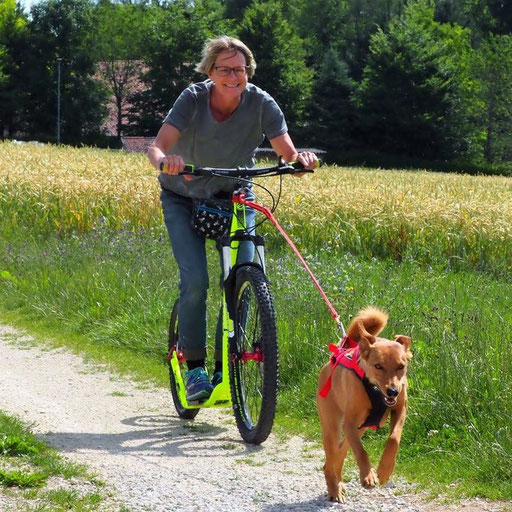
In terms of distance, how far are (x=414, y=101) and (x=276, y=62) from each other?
11268 millimetres

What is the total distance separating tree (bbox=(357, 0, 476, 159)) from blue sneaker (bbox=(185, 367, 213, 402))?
68145 millimetres

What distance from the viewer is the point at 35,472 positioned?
17.4ft

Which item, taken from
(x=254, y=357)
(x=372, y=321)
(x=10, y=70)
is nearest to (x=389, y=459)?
(x=372, y=321)

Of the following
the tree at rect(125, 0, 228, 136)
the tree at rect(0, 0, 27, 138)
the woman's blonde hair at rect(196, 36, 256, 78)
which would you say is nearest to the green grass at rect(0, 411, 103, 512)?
the woman's blonde hair at rect(196, 36, 256, 78)

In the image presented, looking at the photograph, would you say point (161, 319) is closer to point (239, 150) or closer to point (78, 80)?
point (239, 150)

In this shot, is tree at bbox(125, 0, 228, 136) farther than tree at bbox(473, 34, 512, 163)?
Yes

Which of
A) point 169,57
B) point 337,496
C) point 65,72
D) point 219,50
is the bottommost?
point 337,496

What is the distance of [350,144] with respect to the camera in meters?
73.6

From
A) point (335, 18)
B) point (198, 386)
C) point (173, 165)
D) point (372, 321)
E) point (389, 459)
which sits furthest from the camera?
point (335, 18)

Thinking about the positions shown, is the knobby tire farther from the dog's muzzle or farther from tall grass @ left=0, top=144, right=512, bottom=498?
the dog's muzzle

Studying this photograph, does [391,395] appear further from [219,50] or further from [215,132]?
[219,50]

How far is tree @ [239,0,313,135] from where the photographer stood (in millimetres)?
79188

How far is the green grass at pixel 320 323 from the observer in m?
5.71

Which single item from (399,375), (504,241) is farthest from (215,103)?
(504,241)
